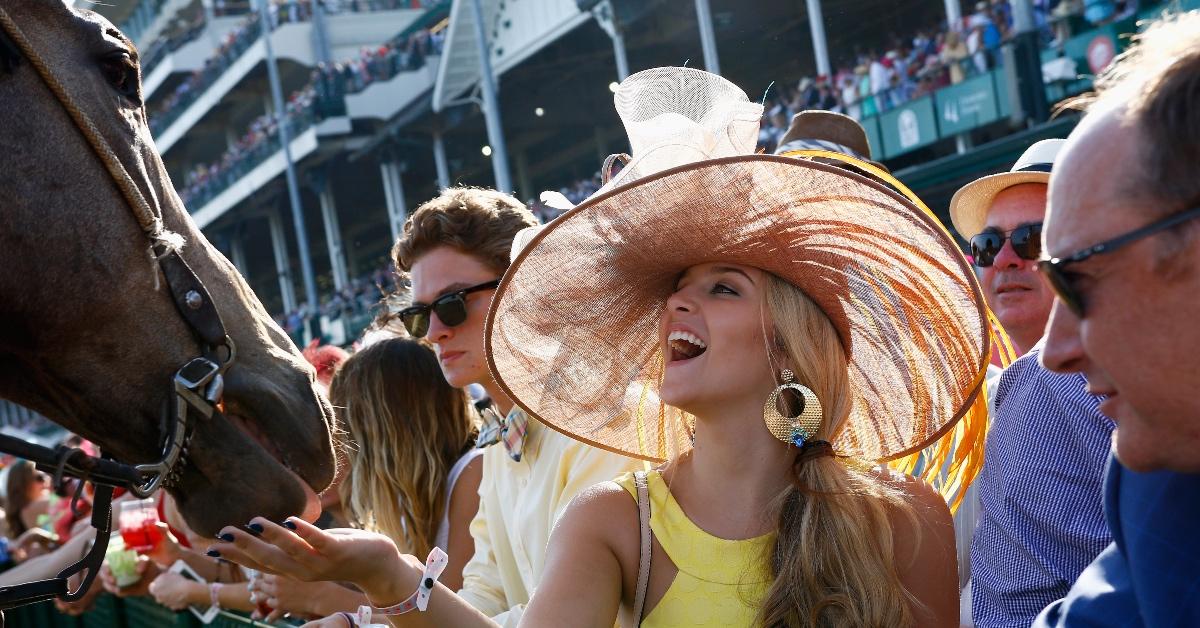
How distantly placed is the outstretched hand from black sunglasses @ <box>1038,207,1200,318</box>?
4.65 ft

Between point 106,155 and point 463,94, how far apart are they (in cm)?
2522

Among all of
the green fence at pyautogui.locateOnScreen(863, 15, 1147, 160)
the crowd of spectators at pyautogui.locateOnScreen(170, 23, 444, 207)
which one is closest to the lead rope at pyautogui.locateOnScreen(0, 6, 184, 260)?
the green fence at pyautogui.locateOnScreen(863, 15, 1147, 160)

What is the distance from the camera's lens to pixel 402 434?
381cm

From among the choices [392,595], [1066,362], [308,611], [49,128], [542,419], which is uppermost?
[49,128]

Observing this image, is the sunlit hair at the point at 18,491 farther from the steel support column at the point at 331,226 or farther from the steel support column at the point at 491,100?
the steel support column at the point at 331,226

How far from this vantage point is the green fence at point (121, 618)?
13.1 feet

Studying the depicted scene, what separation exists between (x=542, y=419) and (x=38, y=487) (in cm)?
679

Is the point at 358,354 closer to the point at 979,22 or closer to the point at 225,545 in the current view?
the point at 225,545

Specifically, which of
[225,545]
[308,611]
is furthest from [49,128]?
[308,611]

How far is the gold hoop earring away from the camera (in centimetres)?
230

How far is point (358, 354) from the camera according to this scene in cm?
407

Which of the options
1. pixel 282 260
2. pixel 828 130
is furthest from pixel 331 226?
pixel 828 130

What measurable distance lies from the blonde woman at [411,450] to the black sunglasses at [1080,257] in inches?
104

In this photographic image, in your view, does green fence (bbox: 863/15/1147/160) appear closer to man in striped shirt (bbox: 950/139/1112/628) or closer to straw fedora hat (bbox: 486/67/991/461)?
straw fedora hat (bbox: 486/67/991/461)
